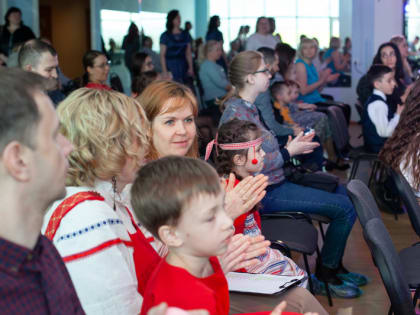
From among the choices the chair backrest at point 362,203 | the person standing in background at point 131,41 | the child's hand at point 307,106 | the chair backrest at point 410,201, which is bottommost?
the chair backrest at point 410,201

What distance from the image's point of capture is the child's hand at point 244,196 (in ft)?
7.12

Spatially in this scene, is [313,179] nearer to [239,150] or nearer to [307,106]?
[239,150]

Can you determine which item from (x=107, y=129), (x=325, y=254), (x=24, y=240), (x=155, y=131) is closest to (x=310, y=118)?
(x=325, y=254)

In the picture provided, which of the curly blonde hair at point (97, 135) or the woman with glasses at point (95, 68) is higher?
the woman with glasses at point (95, 68)

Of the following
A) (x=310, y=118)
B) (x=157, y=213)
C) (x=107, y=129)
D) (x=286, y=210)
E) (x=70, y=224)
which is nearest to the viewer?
(x=157, y=213)

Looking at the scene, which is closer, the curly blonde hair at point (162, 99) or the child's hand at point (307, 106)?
the curly blonde hair at point (162, 99)

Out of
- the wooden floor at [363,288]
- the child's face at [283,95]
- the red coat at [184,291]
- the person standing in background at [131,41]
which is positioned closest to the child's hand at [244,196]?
the wooden floor at [363,288]

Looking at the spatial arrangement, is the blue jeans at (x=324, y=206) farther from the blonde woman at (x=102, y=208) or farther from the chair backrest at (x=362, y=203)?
the blonde woman at (x=102, y=208)

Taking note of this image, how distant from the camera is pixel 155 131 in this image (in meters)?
2.48

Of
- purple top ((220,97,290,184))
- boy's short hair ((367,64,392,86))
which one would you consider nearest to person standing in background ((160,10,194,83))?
boy's short hair ((367,64,392,86))

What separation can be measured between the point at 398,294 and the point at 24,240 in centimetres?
144

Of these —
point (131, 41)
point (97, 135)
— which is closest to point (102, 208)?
point (97, 135)

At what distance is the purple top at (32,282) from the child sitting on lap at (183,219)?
0.33 m

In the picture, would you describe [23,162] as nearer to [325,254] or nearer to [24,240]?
[24,240]
